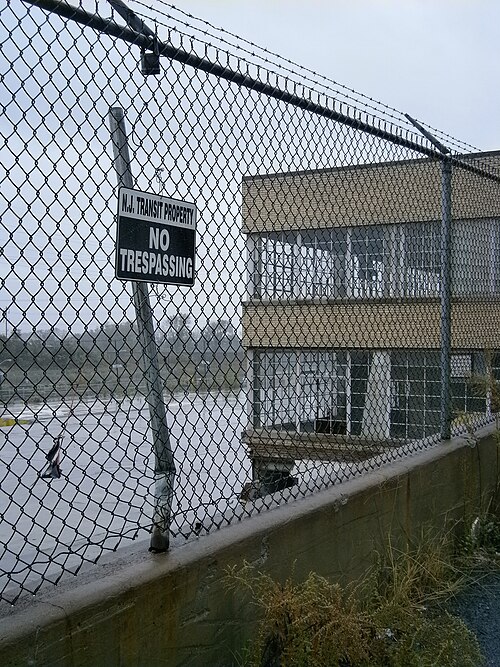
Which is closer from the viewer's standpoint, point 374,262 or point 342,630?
point 342,630

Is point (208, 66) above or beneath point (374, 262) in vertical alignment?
above

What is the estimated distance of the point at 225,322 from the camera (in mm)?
3564

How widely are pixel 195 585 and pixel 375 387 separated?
3668 mm

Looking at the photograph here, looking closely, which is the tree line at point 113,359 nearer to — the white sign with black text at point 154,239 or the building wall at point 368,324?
the white sign with black text at point 154,239

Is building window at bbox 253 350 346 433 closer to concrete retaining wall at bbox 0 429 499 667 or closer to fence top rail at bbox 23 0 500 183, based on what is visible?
concrete retaining wall at bbox 0 429 499 667

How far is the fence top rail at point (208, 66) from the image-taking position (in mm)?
2744

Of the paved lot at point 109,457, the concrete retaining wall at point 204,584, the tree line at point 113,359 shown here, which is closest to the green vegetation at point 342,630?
the concrete retaining wall at point 204,584

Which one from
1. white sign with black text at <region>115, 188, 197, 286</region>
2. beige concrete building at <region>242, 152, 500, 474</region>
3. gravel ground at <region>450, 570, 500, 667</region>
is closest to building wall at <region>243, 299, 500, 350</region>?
beige concrete building at <region>242, 152, 500, 474</region>

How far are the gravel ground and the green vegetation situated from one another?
167 millimetres

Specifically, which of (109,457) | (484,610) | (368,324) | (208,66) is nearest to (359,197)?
(368,324)

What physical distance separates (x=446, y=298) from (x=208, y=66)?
298 centimetres

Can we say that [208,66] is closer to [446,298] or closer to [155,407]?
[155,407]

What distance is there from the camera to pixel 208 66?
3.39 meters

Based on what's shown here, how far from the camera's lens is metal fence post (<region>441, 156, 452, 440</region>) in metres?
5.61
